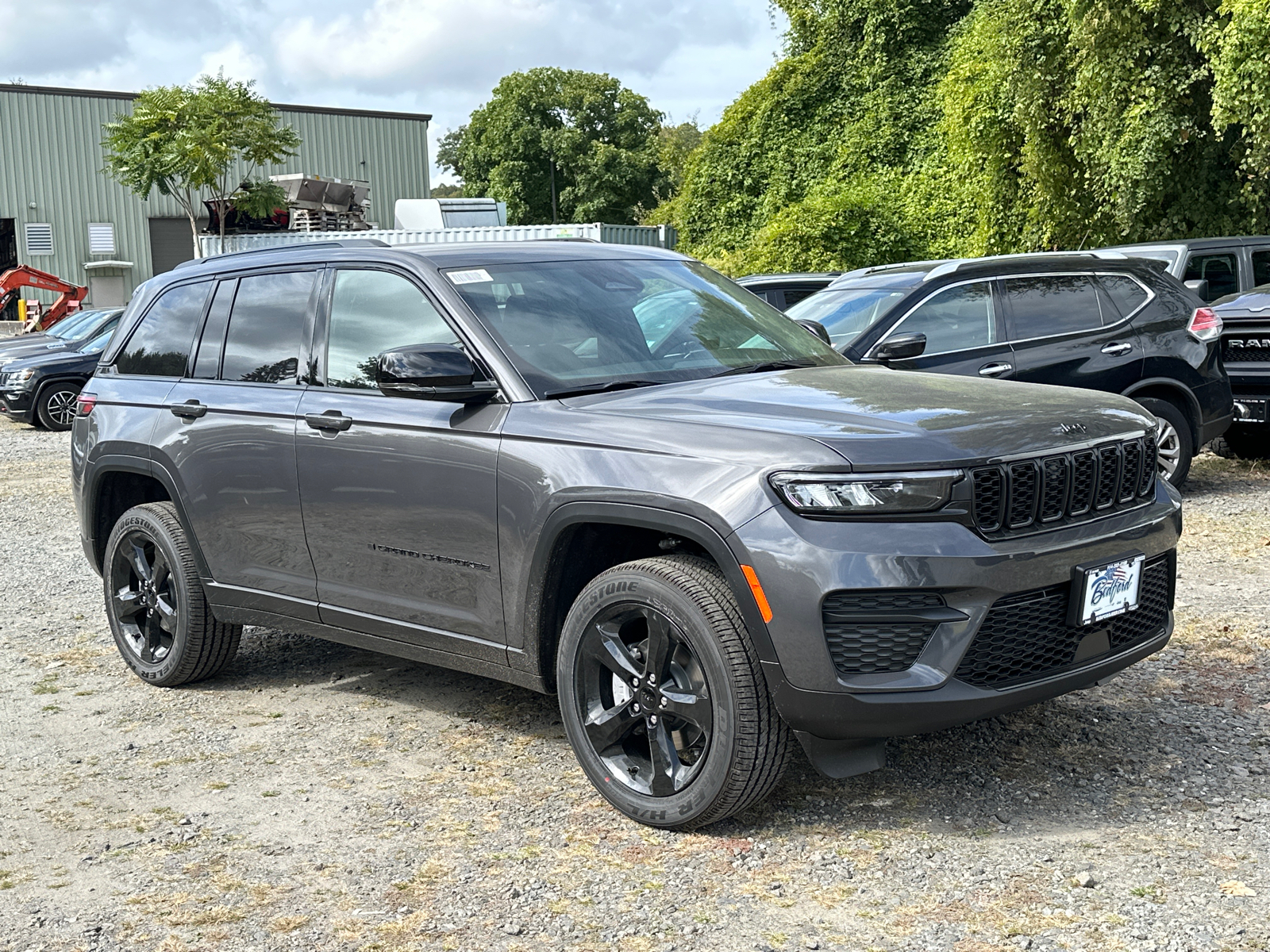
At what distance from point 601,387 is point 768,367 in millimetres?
700

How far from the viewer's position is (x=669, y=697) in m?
3.96

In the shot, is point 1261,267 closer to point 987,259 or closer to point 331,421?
point 987,259

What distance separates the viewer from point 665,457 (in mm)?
3918

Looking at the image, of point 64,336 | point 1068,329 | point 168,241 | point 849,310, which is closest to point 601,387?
point 849,310

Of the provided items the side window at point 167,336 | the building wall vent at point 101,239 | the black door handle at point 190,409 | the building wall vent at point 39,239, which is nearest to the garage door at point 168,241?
the building wall vent at point 101,239

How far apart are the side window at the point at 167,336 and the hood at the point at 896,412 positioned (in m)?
2.32

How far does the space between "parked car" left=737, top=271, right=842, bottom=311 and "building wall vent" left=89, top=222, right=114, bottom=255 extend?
136ft

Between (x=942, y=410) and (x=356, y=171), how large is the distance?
2035 inches

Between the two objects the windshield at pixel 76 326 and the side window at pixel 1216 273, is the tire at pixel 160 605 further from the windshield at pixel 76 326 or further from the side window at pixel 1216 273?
the windshield at pixel 76 326

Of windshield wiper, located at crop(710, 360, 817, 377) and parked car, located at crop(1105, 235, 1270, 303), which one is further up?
parked car, located at crop(1105, 235, 1270, 303)

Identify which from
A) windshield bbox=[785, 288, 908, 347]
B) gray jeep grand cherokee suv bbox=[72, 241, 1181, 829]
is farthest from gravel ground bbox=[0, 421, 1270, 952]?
windshield bbox=[785, 288, 908, 347]

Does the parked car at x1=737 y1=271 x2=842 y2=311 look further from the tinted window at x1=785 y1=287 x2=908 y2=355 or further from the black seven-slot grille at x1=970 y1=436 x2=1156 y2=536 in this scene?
the black seven-slot grille at x1=970 y1=436 x2=1156 y2=536

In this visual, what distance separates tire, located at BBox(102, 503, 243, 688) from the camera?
5715 mm

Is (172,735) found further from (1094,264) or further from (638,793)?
(1094,264)
